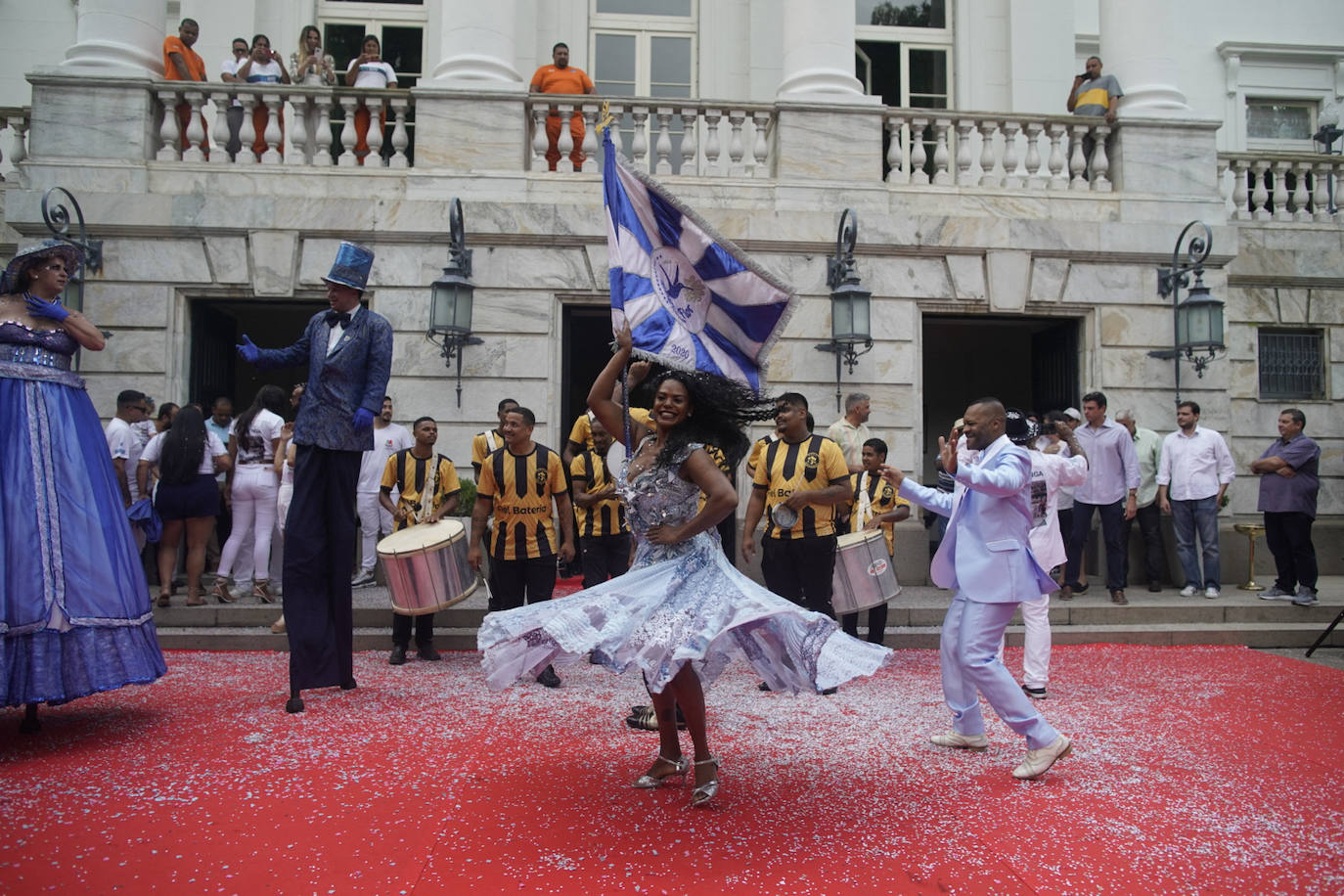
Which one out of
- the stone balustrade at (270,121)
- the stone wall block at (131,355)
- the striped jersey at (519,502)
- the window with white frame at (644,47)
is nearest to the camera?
the striped jersey at (519,502)

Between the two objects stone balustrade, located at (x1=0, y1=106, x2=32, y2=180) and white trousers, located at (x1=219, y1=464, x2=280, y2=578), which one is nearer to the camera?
white trousers, located at (x1=219, y1=464, x2=280, y2=578)

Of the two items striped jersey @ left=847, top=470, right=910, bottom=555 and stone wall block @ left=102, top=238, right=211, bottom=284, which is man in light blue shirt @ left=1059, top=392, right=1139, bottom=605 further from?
stone wall block @ left=102, top=238, right=211, bottom=284

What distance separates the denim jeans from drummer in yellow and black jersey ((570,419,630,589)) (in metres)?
6.59

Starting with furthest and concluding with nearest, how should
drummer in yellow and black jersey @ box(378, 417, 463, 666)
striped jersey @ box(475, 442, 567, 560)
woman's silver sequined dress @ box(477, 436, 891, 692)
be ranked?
A: drummer in yellow and black jersey @ box(378, 417, 463, 666) → striped jersey @ box(475, 442, 567, 560) → woman's silver sequined dress @ box(477, 436, 891, 692)

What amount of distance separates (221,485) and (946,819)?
873cm

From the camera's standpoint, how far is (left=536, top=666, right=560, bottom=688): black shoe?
6695 mm

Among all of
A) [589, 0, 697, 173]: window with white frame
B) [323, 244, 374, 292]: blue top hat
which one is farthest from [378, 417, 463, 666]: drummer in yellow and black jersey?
[589, 0, 697, 173]: window with white frame

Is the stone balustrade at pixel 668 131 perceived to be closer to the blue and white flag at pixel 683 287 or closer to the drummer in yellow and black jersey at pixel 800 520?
the drummer in yellow and black jersey at pixel 800 520

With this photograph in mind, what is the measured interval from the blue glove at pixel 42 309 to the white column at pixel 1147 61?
12127 millimetres

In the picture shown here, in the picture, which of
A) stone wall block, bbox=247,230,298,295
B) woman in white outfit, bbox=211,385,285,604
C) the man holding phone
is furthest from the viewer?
the man holding phone

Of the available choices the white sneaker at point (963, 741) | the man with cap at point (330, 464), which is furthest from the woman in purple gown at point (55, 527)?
the white sneaker at point (963, 741)

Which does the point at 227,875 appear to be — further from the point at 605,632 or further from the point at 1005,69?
the point at 1005,69

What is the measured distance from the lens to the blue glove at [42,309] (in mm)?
5262

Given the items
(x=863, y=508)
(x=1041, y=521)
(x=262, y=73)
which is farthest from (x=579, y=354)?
(x=1041, y=521)
